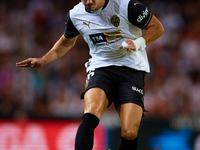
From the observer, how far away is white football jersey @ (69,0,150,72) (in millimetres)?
4312

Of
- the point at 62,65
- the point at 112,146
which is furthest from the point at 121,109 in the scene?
the point at 62,65

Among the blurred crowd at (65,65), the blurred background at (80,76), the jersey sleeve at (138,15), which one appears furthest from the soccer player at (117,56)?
the blurred crowd at (65,65)

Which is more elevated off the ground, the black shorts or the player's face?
the player's face

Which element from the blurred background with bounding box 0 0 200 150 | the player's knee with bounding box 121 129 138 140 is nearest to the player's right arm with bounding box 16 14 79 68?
the player's knee with bounding box 121 129 138 140

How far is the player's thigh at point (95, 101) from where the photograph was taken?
395 centimetres

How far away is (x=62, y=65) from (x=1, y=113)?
296 cm

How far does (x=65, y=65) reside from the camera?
10.7m

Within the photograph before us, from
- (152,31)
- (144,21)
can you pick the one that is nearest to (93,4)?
(144,21)

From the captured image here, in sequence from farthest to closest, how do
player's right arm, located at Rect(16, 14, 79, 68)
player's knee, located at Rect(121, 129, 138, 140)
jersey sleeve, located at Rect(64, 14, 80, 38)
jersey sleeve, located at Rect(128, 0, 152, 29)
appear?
jersey sleeve, located at Rect(64, 14, 80, 38) → player's right arm, located at Rect(16, 14, 79, 68) → jersey sleeve, located at Rect(128, 0, 152, 29) → player's knee, located at Rect(121, 129, 138, 140)

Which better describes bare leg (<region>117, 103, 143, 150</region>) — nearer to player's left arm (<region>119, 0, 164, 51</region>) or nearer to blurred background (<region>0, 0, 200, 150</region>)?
player's left arm (<region>119, 0, 164, 51</region>)

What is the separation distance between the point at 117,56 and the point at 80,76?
6.06 m

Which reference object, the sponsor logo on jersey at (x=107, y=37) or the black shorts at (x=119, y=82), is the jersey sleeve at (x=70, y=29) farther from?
the black shorts at (x=119, y=82)

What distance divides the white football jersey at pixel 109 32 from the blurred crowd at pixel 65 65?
3.77 meters

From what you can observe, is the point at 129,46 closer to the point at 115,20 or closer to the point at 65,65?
the point at 115,20
